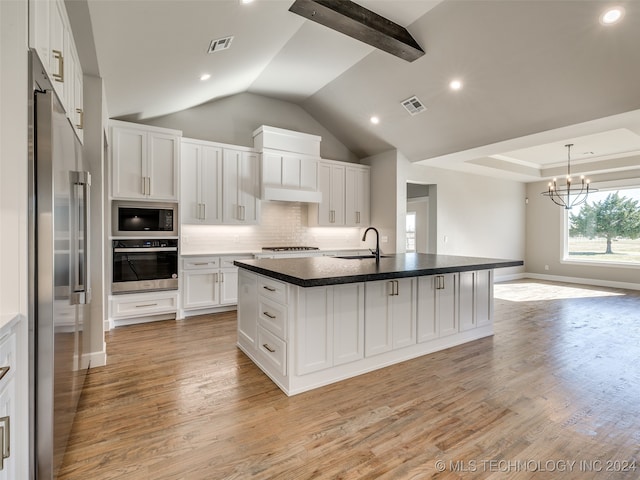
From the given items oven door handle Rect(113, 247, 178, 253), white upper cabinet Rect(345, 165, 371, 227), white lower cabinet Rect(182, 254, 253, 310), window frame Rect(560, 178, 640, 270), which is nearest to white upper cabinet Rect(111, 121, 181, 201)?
oven door handle Rect(113, 247, 178, 253)

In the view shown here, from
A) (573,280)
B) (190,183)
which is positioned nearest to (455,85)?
(190,183)

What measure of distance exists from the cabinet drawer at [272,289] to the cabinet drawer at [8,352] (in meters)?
1.51

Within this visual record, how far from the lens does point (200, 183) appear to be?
4.74m

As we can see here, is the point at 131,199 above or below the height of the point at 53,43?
below

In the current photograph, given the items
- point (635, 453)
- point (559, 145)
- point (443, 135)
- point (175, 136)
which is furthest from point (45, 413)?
point (559, 145)

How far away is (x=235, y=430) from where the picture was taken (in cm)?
198

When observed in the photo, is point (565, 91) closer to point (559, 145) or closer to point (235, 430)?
point (559, 145)

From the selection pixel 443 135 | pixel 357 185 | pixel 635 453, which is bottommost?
pixel 635 453

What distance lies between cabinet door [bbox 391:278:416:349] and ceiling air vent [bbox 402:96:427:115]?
2.92 m

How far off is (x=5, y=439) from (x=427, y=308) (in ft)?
9.82

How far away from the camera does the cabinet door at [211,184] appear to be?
4762 mm

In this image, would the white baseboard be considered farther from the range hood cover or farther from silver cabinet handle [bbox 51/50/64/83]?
silver cabinet handle [bbox 51/50/64/83]

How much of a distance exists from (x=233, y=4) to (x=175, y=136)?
239cm

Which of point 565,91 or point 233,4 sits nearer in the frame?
point 233,4
